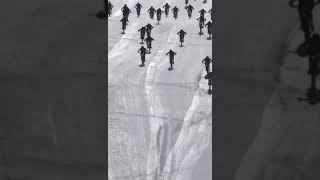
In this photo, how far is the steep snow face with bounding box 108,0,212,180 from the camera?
0.77m

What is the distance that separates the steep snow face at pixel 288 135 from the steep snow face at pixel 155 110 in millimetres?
92

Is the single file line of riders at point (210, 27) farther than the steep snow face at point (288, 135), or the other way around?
the single file line of riders at point (210, 27)

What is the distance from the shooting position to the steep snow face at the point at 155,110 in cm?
77

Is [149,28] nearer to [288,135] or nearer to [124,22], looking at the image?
[124,22]

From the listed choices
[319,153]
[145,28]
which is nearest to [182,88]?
[145,28]

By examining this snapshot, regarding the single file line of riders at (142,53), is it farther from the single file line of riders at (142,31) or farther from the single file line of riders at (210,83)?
the single file line of riders at (210,83)

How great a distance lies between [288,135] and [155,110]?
246mm

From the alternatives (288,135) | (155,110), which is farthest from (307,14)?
(155,110)

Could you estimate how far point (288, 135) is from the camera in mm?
718

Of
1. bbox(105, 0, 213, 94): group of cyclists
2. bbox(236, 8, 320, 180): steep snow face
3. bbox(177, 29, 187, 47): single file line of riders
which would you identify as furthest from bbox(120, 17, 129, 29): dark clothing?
bbox(236, 8, 320, 180): steep snow face

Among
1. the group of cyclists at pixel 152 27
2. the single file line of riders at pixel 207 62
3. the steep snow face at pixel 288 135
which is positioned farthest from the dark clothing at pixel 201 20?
the steep snow face at pixel 288 135
